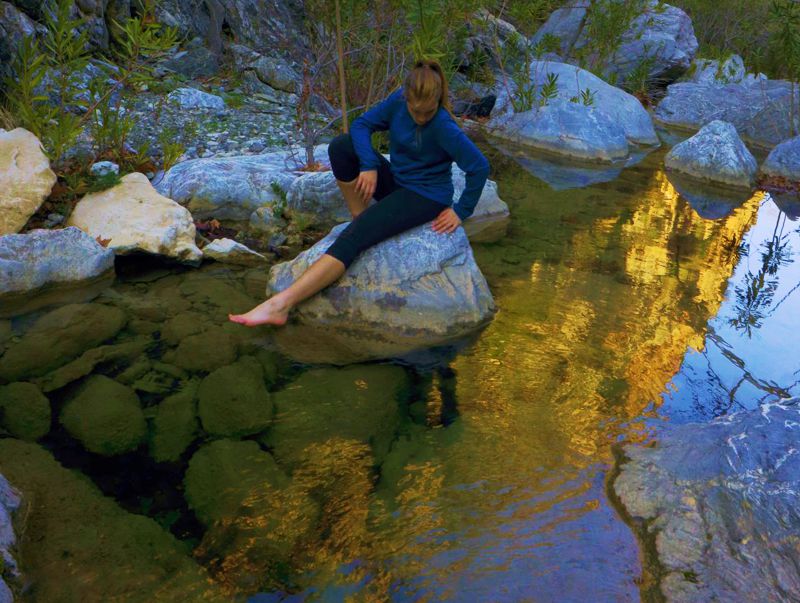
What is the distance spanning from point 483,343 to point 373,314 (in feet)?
2.34

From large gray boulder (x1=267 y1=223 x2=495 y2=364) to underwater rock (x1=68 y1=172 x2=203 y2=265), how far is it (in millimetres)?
1047

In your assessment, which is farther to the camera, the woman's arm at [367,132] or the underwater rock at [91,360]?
the woman's arm at [367,132]

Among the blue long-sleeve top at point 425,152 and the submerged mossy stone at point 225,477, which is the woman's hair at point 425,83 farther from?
the submerged mossy stone at point 225,477

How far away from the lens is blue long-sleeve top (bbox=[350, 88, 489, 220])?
13.0 ft

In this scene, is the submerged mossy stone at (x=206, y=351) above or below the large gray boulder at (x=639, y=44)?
below

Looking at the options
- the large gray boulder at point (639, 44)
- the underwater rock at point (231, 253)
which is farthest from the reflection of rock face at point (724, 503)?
the large gray boulder at point (639, 44)

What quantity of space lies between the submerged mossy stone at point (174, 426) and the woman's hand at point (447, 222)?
1870 millimetres

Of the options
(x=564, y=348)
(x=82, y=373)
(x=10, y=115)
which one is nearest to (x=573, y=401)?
(x=564, y=348)

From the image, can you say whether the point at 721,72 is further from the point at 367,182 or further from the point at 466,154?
the point at 367,182

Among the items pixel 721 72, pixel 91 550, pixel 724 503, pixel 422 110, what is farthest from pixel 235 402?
pixel 721 72

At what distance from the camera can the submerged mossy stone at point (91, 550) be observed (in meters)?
2.16

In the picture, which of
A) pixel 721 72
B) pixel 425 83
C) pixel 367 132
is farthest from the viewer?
pixel 721 72

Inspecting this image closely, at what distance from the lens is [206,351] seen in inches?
146

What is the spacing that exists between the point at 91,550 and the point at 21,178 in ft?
11.0
